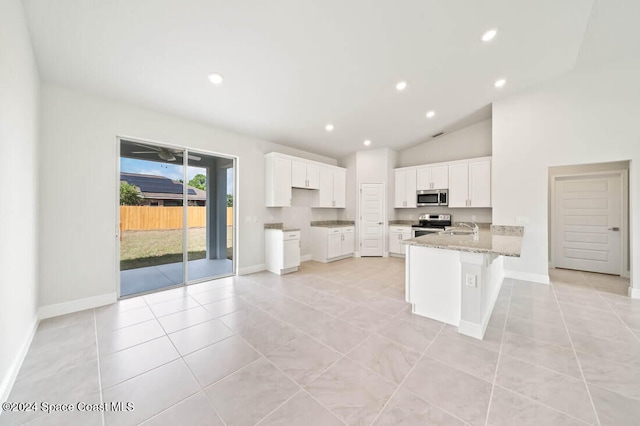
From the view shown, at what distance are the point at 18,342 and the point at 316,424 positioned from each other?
252 cm

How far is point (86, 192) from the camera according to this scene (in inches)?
116

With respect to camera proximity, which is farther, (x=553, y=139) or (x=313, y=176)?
(x=313, y=176)

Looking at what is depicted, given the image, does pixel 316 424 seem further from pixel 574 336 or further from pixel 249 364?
pixel 574 336

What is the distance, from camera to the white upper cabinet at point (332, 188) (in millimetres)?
5914

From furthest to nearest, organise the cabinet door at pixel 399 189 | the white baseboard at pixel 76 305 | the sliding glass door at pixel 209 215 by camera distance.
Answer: the cabinet door at pixel 399 189 < the sliding glass door at pixel 209 215 < the white baseboard at pixel 76 305

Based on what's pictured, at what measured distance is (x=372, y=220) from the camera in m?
6.27

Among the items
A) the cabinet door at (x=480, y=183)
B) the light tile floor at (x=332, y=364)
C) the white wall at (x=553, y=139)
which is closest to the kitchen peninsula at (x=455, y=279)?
the light tile floor at (x=332, y=364)

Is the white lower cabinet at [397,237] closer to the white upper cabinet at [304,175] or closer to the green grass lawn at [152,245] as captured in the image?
the white upper cabinet at [304,175]

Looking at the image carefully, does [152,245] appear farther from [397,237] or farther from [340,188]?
[397,237]

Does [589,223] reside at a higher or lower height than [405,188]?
lower

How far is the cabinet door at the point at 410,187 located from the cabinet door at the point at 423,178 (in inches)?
4.1

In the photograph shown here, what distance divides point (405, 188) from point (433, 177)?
0.74 meters

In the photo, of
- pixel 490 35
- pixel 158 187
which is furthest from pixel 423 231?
pixel 158 187

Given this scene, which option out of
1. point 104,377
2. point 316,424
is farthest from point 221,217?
point 316,424
